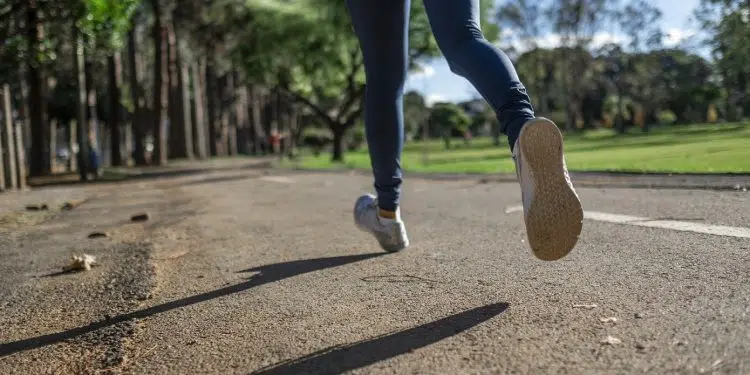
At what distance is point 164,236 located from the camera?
4.76m

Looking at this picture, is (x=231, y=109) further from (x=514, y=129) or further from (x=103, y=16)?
(x=514, y=129)

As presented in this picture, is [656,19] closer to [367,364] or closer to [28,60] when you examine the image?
[28,60]

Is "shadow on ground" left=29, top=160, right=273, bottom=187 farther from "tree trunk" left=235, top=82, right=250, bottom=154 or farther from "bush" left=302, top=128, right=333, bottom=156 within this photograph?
"tree trunk" left=235, top=82, right=250, bottom=154

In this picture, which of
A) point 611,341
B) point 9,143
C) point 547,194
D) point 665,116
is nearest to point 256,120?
point 9,143

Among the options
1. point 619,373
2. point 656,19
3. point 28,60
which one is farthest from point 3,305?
point 656,19

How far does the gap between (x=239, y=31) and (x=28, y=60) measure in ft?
60.6

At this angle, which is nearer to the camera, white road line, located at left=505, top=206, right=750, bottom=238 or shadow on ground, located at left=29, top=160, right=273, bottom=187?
white road line, located at left=505, top=206, right=750, bottom=238

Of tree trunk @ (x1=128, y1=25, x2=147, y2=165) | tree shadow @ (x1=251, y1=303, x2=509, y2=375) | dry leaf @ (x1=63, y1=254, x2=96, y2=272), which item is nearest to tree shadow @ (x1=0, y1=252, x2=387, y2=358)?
tree shadow @ (x1=251, y1=303, x2=509, y2=375)

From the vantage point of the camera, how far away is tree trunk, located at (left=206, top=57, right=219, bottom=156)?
46.6 metres

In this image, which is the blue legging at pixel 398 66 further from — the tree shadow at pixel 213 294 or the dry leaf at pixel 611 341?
the dry leaf at pixel 611 341

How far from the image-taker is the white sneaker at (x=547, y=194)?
6.59 feet

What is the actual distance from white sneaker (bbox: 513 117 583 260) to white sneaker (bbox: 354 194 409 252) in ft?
3.94

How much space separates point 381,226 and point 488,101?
41.8 inches

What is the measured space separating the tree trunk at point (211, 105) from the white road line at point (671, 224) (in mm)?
42888
